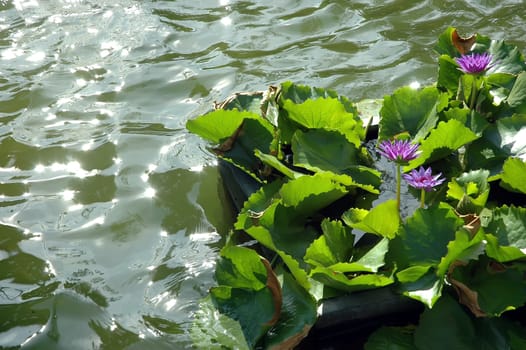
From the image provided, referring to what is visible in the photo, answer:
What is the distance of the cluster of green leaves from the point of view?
4.34ft

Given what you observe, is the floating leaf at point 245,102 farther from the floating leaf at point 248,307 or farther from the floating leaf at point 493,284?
the floating leaf at point 493,284

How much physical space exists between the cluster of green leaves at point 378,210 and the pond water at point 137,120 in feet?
1.04

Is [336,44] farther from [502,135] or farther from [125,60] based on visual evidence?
[502,135]

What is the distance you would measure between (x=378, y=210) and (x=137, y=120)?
130 cm

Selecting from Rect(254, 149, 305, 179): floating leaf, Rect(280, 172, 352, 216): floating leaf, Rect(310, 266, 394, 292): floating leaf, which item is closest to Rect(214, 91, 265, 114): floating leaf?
Rect(254, 149, 305, 179): floating leaf

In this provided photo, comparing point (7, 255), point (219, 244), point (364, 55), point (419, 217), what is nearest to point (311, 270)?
point (419, 217)

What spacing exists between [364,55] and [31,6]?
1586mm

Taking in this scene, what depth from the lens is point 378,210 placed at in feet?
4.61

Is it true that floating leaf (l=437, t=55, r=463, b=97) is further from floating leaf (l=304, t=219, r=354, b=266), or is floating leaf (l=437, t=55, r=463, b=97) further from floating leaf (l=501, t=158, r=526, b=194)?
floating leaf (l=304, t=219, r=354, b=266)

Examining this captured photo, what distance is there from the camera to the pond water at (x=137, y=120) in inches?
68.8

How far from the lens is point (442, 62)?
5.97ft

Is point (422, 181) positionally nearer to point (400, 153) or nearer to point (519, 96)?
point (400, 153)

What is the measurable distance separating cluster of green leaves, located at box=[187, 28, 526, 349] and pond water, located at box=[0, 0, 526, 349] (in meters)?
0.32

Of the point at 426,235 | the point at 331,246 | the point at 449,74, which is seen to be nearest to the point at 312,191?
the point at 331,246
